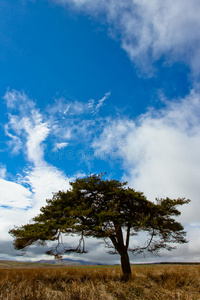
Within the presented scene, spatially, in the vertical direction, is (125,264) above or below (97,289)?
below

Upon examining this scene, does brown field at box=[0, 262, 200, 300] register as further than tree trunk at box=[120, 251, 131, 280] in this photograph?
No

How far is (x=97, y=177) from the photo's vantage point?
56.6 feet

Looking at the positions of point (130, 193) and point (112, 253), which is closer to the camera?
point (130, 193)

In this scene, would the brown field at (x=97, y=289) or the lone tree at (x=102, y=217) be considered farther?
the lone tree at (x=102, y=217)

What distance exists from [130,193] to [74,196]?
5.07 meters

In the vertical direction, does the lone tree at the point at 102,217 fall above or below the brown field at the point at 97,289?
above

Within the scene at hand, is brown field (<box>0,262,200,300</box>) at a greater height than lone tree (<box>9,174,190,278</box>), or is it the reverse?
lone tree (<box>9,174,190,278</box>)

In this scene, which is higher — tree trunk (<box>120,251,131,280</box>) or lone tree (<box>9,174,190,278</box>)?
lone tree (<box>9,174,190,278</box>)

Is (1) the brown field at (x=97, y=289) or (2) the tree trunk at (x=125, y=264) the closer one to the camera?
(1) the brown field at (x=97, y=289)

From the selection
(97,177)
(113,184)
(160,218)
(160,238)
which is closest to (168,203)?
(160,218)

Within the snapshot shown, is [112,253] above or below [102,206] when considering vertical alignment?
below

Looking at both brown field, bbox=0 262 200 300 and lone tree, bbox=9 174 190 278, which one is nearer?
brown field, bbox=0 262 200 300

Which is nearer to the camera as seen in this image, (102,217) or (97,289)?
(97,289)

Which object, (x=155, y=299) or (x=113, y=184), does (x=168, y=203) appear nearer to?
(x=113, y=184)
